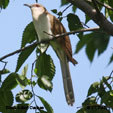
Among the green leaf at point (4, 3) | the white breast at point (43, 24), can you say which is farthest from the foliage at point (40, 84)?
the white breast at point (43, 24)

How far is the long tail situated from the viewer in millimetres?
2853

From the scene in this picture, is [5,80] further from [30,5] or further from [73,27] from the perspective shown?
[30,5]

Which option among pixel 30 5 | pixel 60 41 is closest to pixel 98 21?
pixel 60 41

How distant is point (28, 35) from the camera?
260 centimetres

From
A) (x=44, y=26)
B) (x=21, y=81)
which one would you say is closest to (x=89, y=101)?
(x=21, y=81)

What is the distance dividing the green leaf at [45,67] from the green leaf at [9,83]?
0.29 metres

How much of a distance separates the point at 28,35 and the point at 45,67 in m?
0.37

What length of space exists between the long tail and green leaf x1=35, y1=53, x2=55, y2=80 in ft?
1.75

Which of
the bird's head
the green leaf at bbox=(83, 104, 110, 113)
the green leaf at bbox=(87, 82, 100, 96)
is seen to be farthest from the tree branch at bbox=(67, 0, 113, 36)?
the bird's head

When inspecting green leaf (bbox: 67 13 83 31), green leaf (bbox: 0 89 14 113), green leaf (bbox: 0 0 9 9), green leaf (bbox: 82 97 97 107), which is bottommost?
green leaf (bbox: 82 97 97 107)

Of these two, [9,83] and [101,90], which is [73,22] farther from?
[9,83]

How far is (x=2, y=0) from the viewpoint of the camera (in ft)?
9.07

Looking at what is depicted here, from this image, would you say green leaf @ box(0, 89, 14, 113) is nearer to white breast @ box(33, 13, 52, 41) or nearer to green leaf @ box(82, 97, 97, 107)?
green leaf @ box(82, 97, 97, 107)

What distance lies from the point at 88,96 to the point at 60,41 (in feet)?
3.92
